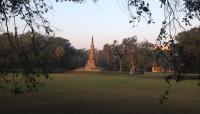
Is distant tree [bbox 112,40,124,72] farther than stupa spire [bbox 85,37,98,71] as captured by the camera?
Yes

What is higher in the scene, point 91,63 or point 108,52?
point 108,52

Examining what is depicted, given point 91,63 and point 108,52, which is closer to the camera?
point 91,63

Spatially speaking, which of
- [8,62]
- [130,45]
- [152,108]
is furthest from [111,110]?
[130,45]

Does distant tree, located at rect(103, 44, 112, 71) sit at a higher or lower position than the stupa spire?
higher

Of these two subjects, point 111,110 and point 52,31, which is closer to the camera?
point 52,31

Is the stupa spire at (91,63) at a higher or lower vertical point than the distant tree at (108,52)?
lower

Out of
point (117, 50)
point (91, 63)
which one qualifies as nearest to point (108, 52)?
point (117, 50)

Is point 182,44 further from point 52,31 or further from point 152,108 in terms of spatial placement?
point 152,108

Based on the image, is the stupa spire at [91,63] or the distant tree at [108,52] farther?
the distant tree at [108,52]

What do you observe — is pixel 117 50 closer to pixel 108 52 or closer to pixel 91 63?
pixel 108 52

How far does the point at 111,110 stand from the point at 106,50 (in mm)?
108361

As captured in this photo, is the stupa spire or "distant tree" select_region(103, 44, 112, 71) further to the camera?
"distant tree" select_region(103, 44, 112, 71)

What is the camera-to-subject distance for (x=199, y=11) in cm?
1001

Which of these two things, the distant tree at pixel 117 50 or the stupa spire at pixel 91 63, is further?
the distant tree at pixel 117 50
